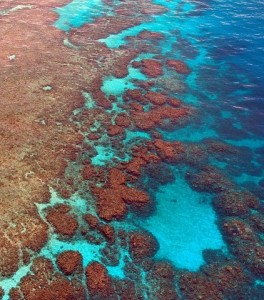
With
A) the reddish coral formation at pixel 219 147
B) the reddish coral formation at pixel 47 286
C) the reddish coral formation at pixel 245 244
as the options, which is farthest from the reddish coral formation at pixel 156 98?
the reddish coral formation at pixel 47 286

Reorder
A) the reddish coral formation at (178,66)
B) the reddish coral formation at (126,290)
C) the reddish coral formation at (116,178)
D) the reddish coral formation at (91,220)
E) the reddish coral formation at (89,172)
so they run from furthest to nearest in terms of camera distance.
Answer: the reddish coral formation at (178,66), the reddish coral formation at (89,172), the reddish coral formation at (116,178), the reddish coral formation at (91,220), the reddish coral formation at (126,290)

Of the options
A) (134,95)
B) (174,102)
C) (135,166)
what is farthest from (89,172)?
(174,102)

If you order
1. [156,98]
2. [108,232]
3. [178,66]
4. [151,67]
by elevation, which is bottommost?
[108,232]

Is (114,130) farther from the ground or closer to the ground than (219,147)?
farther from the ground

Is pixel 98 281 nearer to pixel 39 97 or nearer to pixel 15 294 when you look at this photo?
pixel 15 294

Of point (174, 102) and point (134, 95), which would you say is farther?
point (134, 95)

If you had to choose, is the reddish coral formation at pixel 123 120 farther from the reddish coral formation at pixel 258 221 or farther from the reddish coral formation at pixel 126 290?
the reddish coral formation at pixel 126 290
